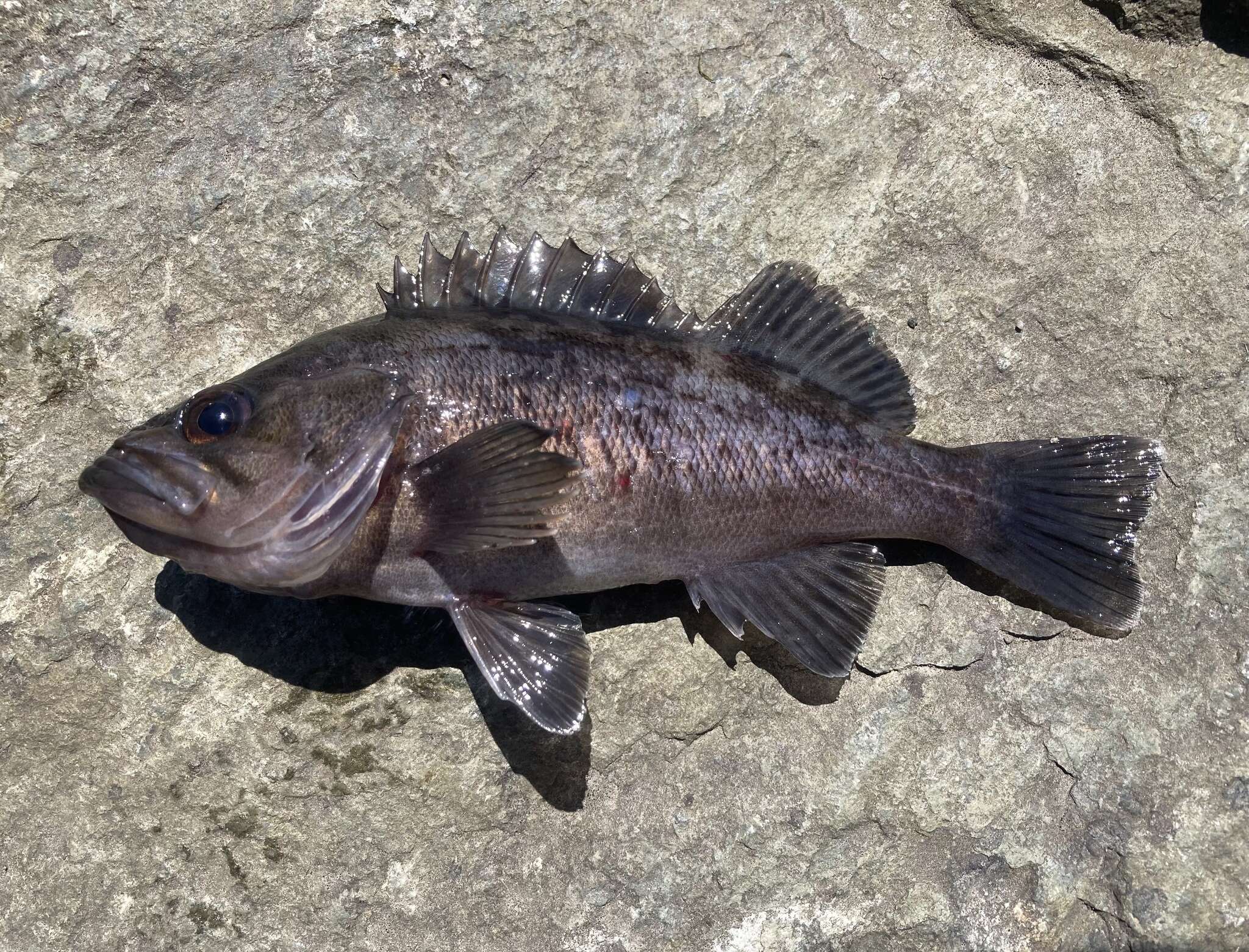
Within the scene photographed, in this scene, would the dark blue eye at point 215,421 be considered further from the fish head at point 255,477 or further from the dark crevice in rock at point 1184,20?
the dark crevice in rock at point 1184,20

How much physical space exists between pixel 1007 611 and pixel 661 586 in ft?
4.39

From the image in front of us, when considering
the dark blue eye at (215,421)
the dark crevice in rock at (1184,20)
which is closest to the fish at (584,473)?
the dark blue eye at (215,421)

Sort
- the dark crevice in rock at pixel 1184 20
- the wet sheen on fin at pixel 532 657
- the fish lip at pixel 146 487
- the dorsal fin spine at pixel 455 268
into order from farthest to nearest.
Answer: the dark crevice in rock at pixel 1184 20
the dorsal fin spine at pixel 455 268
the wet sheen on fin at pixel 532 657
the fish lip at pixel 146 487

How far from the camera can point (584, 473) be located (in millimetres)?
3273

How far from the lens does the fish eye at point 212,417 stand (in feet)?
10.2

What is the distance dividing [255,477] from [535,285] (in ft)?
3.89

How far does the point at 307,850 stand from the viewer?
140 inches

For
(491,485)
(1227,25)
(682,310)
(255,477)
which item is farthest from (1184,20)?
(255,477)

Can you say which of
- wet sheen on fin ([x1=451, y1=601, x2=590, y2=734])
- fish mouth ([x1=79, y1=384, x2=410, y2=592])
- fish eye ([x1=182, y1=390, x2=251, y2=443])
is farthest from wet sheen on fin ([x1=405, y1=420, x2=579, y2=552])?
fish eye ([x1=182, y1=390, x2=251, y2=443])

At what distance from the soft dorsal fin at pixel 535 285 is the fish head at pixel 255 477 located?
56 cm

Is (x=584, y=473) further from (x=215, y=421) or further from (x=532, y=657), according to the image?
(x=215, y=421)

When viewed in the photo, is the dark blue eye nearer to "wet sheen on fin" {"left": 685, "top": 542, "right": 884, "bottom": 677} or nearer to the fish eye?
the fish eye

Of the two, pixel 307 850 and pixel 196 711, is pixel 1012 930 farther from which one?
pixel 196 711

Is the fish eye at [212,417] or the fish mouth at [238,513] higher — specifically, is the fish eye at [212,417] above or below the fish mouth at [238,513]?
above
